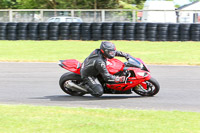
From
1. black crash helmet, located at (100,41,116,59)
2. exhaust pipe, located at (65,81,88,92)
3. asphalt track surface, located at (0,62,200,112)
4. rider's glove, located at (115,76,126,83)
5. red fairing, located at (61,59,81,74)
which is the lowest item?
asphalt track surface, located at (0,62,200,112)

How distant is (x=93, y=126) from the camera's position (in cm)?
529

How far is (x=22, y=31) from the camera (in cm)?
2142

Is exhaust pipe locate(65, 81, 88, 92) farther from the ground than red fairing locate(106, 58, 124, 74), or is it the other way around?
red fairing locate(106, 58, 124, 74)

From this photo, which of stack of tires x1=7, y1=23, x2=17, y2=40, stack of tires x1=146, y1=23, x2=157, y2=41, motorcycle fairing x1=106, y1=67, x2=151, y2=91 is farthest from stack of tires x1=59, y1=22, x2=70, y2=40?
motorcycle fairing x1=106, y1=67, x2=151, y2=91

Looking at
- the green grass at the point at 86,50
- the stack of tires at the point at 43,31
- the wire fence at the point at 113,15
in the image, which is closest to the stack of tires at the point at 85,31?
the green grass at the point at 86,50

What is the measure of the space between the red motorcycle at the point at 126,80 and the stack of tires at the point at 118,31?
12321 millimetres

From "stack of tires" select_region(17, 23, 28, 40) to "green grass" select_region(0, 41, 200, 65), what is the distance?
627 mm

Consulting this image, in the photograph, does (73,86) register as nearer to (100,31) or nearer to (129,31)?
(129,31)

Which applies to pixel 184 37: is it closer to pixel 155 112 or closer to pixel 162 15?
pixel 162 15

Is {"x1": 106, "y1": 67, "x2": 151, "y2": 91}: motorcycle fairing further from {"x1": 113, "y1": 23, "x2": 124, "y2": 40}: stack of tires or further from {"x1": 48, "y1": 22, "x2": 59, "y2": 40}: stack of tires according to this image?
{"x1": 48, "y1": 22, "x2": 59, "y2": 40}: stack of tires

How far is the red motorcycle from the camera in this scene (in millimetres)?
7645

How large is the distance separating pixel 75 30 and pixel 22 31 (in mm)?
2976

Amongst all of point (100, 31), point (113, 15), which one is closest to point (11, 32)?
point (100, 31)

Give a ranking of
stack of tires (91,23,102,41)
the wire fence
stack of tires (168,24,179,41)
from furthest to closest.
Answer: the wire fence
stack of tires (91,23,102,41)
stack of tires (168,24,179,41)
